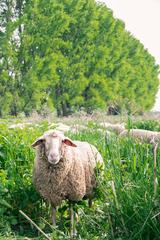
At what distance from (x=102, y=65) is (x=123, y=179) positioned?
37.5 meters

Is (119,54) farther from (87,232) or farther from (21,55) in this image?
(87,232)

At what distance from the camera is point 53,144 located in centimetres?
594

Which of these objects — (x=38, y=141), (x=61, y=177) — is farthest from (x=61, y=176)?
Result: (x=38, y=141)

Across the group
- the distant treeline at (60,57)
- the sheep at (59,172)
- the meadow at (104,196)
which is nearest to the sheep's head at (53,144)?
the sheep at (59,172)

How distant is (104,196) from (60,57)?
30.4m

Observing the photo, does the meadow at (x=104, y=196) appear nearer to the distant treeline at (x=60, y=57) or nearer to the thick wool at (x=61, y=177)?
the thick wool at (x=61, y=177)

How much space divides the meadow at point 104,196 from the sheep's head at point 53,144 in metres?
0.46

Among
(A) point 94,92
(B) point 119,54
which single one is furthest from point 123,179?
(B) point 119,54

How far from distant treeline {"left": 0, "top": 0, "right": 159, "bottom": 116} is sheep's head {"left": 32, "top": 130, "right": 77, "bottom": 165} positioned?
83.9 feet

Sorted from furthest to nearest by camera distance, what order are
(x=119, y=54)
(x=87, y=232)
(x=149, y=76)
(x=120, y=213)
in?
(x=149, y=76) < (x=119, y=54) < (x=87, y=232) < (x=120, y=213)

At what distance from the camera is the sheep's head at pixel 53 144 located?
5.88 meters

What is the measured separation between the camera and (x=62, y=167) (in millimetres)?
6227

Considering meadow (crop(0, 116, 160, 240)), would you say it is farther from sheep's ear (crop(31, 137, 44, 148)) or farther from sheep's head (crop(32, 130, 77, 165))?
sheep's ear (crop(31, 137, 44, 148))

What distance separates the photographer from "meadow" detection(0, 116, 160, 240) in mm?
4605
